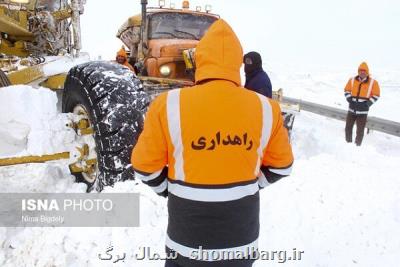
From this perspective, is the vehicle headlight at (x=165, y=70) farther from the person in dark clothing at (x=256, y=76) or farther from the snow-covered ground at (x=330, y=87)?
the snow-covered ground at (x=330, y=87)

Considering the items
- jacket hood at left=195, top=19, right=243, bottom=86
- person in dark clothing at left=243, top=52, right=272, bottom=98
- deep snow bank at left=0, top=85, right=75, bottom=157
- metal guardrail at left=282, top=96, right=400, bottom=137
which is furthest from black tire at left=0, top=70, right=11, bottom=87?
metal guardrail at left=282, top=96, right=400, bottom=137

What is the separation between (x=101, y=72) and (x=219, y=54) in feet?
6.21

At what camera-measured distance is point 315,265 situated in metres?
2.97

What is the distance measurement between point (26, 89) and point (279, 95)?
4479mm

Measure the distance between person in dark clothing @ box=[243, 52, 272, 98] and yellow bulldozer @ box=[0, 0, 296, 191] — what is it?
2.87ft

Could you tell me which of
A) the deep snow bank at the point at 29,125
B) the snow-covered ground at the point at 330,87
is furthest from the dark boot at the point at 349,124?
the deep snow bank at the point at 29,125

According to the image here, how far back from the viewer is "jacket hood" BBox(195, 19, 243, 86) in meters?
1.83

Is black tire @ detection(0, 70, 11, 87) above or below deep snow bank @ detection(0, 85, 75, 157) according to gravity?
above

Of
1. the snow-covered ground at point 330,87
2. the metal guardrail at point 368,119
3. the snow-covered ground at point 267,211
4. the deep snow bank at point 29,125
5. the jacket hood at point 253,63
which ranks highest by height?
the jacket hood at point 253,63

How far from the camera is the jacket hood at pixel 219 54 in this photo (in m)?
1.83

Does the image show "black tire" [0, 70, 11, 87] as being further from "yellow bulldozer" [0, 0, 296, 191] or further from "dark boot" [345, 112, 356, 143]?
"dark boot" [345, 112, 356, 143]

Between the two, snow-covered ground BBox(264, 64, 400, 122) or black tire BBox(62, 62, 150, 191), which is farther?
snow-covered ground BBox(264, 64, 400, 122)

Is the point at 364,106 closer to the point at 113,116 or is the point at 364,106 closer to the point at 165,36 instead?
the point at 165,36

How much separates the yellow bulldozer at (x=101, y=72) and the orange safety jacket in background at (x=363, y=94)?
3374 mm
